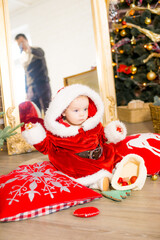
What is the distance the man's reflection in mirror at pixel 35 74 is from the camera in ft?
6.57

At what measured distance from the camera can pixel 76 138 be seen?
121 cm

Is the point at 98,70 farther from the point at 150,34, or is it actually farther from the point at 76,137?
the point at 76,137

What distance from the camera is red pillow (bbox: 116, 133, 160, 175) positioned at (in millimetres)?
1287

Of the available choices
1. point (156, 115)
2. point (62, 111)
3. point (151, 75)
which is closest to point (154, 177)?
point (62, 111)

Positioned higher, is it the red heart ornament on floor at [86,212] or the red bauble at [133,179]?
the red bauble at [133,179]

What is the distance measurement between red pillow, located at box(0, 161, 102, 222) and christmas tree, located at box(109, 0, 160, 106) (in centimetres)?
222

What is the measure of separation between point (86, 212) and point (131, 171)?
0.38 metres

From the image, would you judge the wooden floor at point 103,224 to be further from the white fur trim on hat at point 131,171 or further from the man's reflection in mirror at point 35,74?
the man's reflection in mirror at point 35,74

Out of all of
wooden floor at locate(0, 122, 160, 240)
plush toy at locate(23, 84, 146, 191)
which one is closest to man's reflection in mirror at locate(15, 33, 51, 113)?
plush toy at locate(23, 84, 146, 191)

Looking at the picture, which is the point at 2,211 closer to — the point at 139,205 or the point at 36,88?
the point at 139,205

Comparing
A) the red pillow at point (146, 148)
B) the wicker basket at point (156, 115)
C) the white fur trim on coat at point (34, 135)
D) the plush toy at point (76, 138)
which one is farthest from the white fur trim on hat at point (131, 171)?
the wicker basket at point (156, 115)

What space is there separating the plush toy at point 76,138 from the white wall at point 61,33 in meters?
0.89

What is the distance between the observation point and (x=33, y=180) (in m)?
1.07

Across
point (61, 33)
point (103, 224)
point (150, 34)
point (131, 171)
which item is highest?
point (150, 34)
